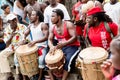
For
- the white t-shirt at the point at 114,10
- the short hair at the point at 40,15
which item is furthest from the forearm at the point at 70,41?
the white t-shirt at the point at 114,10

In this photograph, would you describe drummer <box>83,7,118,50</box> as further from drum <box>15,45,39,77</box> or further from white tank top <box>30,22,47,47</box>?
white tank top <box>30,22,47,47</box>

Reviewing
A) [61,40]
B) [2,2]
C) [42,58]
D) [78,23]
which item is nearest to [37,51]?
[42,58]

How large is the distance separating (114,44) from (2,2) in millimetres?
7881

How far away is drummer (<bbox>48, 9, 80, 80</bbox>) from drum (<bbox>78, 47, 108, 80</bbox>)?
861 mm

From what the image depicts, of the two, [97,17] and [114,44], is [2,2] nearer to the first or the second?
[97,17]

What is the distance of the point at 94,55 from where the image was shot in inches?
207

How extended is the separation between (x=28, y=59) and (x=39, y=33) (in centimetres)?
77

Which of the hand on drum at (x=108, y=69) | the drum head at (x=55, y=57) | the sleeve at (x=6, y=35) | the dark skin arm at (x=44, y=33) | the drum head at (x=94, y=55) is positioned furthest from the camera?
the sleeve at (x=6, y=35)

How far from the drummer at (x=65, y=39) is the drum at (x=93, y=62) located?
86 cm

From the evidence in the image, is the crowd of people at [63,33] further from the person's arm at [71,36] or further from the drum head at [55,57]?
the drum head at [55,57]

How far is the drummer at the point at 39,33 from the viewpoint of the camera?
6.85 meters

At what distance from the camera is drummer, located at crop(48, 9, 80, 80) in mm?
6234

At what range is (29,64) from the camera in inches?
262

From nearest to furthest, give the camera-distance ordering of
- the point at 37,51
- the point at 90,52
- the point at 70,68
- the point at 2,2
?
the point at 90,52
the point at 70,68
the point at 37,51
the point at 2,2
